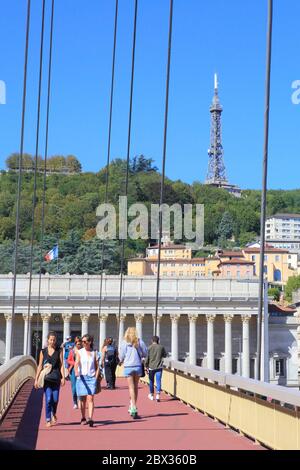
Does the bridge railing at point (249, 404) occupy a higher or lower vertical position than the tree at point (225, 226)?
lower

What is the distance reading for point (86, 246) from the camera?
134875mm

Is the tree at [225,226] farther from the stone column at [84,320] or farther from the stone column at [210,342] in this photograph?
the stone column at [84,320]

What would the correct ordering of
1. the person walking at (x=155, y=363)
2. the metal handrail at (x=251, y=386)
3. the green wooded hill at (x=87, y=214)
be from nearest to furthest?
the metal handrail at (x=251, y=386), the person walking at (x=155, y=363), the green wooded hill at (x=87, y=214)

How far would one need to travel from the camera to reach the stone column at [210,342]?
9869 cm

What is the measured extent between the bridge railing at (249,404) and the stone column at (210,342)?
80596 millimetres

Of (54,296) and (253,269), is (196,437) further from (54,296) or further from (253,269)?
(253,269)

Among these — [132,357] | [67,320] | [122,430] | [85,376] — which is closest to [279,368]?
[67,320]

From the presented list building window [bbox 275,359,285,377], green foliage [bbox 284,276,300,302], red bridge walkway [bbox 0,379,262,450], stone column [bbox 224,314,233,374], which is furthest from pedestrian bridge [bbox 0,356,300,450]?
green foliage [bbox 284,276,300,302]

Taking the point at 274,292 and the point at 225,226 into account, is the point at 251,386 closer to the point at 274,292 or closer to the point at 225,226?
the point at 274,292

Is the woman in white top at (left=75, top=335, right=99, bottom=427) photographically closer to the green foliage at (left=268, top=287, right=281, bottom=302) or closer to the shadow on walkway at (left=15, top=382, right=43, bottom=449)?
the shadow on walkway at (left=15, top=382, right=43, bottom=449)

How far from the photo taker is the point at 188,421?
47.6 ft

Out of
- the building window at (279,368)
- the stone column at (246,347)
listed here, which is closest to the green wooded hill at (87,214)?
the stone column at (246,347)

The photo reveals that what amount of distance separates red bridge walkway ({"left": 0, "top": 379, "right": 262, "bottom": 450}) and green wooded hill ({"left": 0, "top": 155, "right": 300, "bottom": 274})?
103 metres

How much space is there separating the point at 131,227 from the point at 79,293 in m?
58.4
